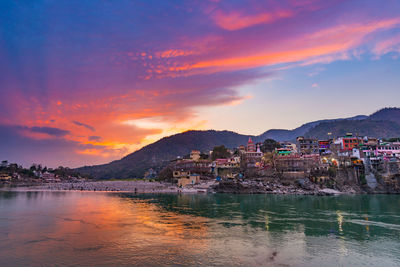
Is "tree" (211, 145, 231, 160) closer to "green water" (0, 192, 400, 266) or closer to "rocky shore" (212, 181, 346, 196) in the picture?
"rocky shore" (212, 181, 346, 196)

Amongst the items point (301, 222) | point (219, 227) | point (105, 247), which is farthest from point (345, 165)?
point (105, 247)

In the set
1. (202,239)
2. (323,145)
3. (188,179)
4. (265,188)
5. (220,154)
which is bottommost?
(265,188)

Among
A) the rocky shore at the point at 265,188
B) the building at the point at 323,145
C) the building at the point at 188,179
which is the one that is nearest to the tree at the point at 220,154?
the building at the point at 188,179

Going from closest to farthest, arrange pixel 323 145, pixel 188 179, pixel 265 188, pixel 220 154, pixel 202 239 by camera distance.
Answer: pixel 202 239
pixel 265 188
pixel 188 179
pixel 323 145
pixel 220 154

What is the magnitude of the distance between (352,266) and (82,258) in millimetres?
16941

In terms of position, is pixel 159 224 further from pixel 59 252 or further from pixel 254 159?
pixel 254 159

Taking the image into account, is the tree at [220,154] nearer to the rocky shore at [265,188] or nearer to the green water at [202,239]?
the rocky shore at [265,188]

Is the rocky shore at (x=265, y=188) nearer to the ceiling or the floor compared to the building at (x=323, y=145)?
nearer to the floor

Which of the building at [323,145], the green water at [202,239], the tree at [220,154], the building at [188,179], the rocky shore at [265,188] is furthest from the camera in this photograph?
the tree at [220,154]

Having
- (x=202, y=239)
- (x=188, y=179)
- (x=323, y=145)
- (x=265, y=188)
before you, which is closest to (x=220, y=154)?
(x=188, y=179)

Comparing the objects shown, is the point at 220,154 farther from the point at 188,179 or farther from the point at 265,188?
the point at 265,188

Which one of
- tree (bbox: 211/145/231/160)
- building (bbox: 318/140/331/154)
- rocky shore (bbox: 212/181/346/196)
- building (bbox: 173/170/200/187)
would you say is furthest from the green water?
tree (bbox: 211/145/231/160)

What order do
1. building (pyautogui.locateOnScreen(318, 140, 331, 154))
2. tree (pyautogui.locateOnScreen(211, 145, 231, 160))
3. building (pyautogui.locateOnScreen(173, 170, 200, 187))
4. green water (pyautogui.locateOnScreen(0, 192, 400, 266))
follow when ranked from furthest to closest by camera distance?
tree (pyautogui.locateOnScreen(211, 145, 231, 160)) < building (pyautogui.locateOnScreen(318, 140, 331, 154)) < building (pyautogui.locateOnScreen(173, 170, 200, 187)) < green water (pyautogui.locateOnScreen(0, 192, 400, 266))

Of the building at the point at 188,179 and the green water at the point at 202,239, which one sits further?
the building at the point at 188,179
